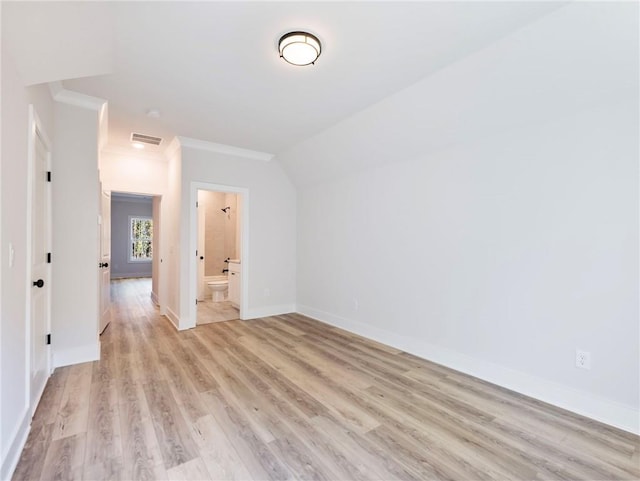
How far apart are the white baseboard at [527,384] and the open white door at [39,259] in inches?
127

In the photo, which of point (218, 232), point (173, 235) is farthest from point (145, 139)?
point (218, 232)

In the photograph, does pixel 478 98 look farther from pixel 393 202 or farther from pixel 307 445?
pixel 307 445

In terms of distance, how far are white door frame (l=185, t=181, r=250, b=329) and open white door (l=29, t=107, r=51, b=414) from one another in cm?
163

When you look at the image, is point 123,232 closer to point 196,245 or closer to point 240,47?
point 196,245

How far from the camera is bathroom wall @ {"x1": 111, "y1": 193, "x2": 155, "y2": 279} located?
9.89 meters

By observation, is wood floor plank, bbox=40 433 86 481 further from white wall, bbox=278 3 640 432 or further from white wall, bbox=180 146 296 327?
white wall, bbox=278 3 640 432

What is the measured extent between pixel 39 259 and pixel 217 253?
4882mm

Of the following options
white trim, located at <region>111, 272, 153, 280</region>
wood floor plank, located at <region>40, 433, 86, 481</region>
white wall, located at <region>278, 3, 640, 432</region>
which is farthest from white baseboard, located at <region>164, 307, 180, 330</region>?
white trim, located at <region>111, 272, 153, 280</region>

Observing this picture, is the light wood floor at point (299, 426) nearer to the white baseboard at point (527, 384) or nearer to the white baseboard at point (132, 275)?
the white baseboard at point (527, 384)

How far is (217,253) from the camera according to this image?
7258 mm

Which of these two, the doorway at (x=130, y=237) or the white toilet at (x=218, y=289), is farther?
the doorway at (x=130, y=237)

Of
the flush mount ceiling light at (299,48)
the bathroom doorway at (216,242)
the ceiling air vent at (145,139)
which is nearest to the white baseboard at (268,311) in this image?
the bathroom doorway at (216,242)

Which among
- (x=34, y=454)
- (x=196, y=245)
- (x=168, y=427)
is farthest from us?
(x=196, y=245)

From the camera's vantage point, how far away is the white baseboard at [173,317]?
418 cm
